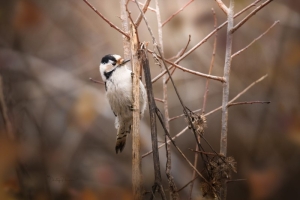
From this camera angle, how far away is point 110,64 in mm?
1436

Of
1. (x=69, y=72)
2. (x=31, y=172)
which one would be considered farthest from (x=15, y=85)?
(x=31, y=172)

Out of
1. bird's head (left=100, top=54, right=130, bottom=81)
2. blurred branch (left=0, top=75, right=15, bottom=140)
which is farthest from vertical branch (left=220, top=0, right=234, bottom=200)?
blurred branch (left=0, top=75, right=15, bottom=140)

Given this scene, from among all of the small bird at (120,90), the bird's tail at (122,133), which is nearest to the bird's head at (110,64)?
the small bird at (120,90)

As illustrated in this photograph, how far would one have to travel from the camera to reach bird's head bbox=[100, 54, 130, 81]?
1404mm

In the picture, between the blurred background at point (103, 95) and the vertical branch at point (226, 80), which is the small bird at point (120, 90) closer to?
the blurred background at point (103, 95)

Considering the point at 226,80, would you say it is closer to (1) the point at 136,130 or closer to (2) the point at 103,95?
(1) the point at 136,130

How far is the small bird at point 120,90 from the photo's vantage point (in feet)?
4.56

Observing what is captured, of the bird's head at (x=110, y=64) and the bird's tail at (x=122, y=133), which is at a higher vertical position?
the bird's head at (x=110, y=64)

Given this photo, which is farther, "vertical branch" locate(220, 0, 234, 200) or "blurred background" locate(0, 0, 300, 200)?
"blurred background" locate(0, 0, 300, 200)

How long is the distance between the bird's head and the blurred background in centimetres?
22

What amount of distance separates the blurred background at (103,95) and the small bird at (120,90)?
0.70 feet

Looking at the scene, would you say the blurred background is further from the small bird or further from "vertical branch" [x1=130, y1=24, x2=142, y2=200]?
"vertical branch" [x1=130, y1=24, x2=142, y2=200]

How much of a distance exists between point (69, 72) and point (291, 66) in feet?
3.39

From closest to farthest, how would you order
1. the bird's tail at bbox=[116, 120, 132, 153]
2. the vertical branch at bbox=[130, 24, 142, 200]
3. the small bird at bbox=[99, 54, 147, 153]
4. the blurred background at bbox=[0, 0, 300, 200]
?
the vertical branch at bbox=[130, 24, 142, 200] → the small bird at bbox=[99, 54, 147, 153] → the bird's tail at bbox=[116, 120, 132, 153] → the blurred background at bbox=[0, 0, 300, 200]
